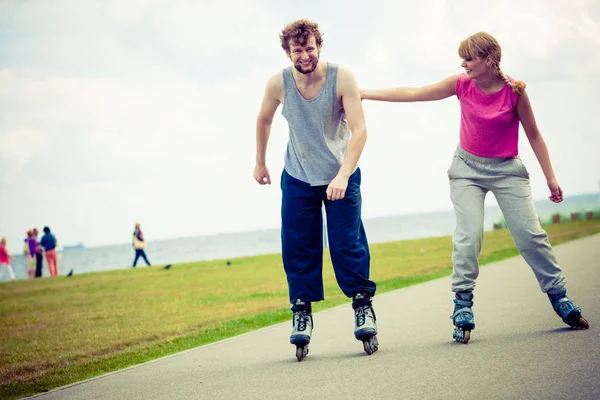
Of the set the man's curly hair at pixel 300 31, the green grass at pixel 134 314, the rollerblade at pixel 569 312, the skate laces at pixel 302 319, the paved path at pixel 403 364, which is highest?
the man's curly hair at pixel 300 31

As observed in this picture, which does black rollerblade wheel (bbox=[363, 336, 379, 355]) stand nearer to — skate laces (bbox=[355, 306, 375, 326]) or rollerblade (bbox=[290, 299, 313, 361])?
skate laces (bbox=[355, 306, 375, 326])

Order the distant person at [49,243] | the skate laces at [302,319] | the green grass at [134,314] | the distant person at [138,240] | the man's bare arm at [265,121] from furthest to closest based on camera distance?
1. the distant person at [138,240]
2. the distant person at [49,243]
3. the green grass at [134,314]
4. the man's bare arm at [265,121]
5. the skate laces at [302,319]

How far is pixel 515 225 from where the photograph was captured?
478 centimetres

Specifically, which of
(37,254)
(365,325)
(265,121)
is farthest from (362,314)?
(37,254)

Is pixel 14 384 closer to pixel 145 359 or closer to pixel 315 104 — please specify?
pixel 145 359

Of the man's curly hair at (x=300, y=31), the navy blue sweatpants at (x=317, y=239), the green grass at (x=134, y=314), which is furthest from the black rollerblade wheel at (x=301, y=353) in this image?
the man's curly hair at (x=300, y=31)

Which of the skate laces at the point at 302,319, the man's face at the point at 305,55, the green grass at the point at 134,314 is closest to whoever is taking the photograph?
the man's face at the point at 305,55

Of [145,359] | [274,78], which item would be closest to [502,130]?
[274,78]

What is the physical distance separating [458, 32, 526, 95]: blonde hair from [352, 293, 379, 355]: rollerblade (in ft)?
5.70

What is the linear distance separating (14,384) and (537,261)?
389cm

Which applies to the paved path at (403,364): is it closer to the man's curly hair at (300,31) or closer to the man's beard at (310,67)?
the man's beard at (310,67)

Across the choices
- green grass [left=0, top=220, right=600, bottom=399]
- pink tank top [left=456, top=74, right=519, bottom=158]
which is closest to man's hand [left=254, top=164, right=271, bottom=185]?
pink tank top [left=456, top=74, right=519, bottom=158]

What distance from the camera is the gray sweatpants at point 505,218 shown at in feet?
15.5

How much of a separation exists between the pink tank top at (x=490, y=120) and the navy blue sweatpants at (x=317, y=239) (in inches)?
34.1
